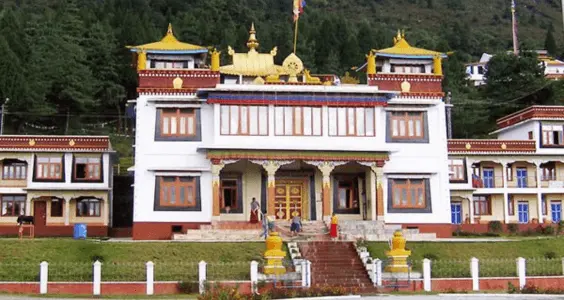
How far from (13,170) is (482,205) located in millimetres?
27001

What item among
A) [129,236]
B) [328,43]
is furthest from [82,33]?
[129,236]

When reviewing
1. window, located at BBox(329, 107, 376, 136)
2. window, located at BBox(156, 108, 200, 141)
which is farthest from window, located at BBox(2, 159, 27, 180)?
window, located at BBox(329, 107, 376, 136)

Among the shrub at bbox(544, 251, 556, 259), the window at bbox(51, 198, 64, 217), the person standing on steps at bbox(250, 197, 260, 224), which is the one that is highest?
the window at bbox(51, 198, 64, 217)

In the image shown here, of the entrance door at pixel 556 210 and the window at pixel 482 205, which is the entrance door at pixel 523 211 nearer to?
the entrance door at pixel 556 210

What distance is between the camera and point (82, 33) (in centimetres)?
7988

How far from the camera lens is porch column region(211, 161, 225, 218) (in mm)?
42000

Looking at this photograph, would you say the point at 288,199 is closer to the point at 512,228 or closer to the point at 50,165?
the point at 512,228

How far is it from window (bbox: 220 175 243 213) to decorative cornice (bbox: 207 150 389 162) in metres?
2.73

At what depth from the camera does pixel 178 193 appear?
43156 mm

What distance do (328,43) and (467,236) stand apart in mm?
49946

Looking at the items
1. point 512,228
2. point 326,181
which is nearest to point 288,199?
point 326,181

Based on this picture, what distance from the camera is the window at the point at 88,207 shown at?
5047 centimetres

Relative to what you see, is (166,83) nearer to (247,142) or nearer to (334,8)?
(247,142)

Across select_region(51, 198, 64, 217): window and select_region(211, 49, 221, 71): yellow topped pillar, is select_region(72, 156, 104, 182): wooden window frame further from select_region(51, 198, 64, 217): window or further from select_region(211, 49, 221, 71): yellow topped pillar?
select_region(211, 49, 221, 71): yellow topped pillar
